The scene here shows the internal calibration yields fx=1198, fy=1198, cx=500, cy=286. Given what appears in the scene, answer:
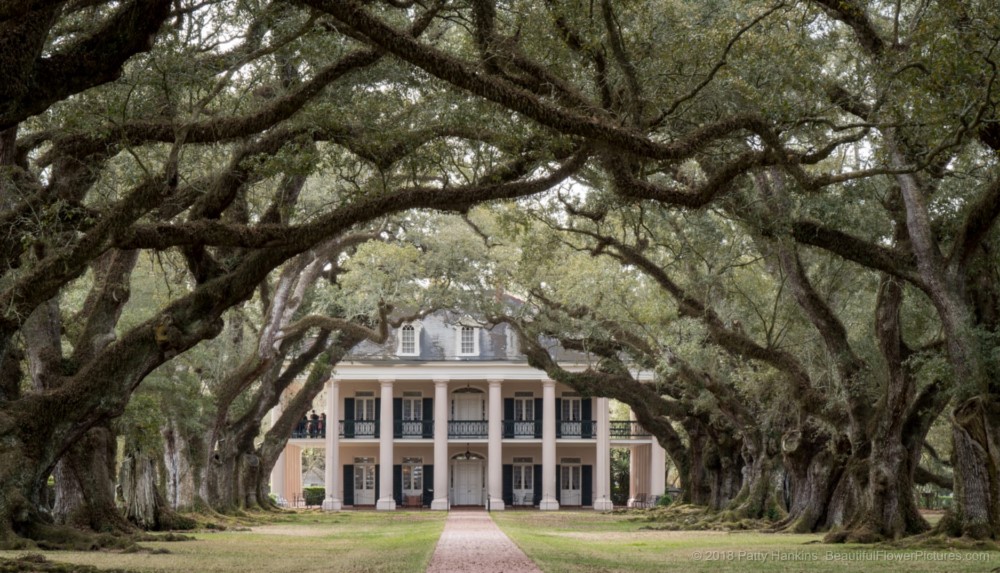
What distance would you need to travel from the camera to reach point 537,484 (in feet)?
163

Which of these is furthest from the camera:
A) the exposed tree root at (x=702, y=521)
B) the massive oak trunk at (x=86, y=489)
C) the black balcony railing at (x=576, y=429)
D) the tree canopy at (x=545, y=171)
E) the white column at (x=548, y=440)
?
the black balcony railing at (x=576, y=429)

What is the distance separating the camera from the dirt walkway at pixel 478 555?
1348 centimetres

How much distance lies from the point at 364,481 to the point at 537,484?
735cm

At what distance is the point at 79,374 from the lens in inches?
564

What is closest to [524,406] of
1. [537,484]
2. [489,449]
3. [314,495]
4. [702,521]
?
[537,484]

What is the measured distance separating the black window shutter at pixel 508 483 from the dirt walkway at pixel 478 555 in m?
26.0

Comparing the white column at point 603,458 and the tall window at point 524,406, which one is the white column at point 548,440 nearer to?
the white column at point 603,458

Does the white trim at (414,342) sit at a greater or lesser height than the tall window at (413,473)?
greater

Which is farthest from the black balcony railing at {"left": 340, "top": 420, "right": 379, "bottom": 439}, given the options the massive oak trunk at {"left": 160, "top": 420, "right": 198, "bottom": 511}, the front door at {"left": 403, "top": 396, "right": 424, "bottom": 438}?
the massive oak trunk at {"left": 160, "top": 420, "right": 198, "bottom": 511}

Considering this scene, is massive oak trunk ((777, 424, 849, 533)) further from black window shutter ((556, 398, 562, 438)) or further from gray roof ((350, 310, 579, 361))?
black window shutter ((556, 398, 562, 438))

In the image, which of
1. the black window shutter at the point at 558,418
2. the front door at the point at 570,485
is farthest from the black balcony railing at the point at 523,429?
the front door at the point at 570,485

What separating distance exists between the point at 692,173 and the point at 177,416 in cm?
1201

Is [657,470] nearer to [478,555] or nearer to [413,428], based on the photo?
[413,428]

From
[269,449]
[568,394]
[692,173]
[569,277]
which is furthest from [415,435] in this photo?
[692,173]
